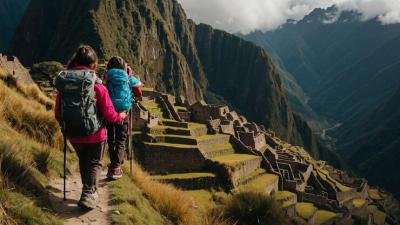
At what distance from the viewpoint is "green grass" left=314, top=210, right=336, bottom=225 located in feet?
140

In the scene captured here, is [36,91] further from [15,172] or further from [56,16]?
[56,16]

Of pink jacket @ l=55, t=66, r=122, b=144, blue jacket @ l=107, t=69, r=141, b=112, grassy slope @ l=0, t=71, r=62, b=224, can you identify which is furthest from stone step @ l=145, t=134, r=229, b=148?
pink jacket @ l=55, t=66, r=122, b=144

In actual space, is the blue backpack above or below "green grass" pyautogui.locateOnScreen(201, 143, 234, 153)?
above

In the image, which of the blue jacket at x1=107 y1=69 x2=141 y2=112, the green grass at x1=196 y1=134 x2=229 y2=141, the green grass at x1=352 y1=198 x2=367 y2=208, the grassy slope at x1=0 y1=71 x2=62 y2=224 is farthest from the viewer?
the green grass at x1=352 y1=198 x2=367 y2=208

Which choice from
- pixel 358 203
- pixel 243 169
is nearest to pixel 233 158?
pixel 243 169

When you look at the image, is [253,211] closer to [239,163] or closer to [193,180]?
[193,180]

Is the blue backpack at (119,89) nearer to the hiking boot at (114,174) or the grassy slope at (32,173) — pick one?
the hiking boot at (114,174)

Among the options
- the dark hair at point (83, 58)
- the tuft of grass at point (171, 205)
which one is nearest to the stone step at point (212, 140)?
the tuft of grass at point (171, 205)

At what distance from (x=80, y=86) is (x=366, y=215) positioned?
50654 mm

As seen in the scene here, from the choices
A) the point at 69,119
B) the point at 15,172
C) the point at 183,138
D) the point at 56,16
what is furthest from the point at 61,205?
the point at 56,16

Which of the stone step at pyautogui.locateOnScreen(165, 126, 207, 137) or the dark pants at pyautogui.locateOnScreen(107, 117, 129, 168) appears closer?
the dark pants at pyautogui.locateOnScreen(107, 117, 129, 168)

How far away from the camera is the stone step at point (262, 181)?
126 feet

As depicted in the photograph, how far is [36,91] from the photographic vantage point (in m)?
17.2

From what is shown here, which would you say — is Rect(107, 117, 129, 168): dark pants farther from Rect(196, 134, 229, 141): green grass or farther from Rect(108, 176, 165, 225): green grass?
Rect(196, 134, 229, 141): green grass
